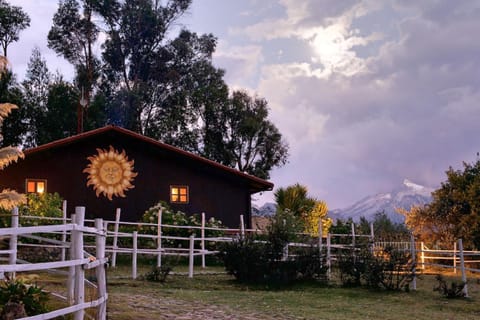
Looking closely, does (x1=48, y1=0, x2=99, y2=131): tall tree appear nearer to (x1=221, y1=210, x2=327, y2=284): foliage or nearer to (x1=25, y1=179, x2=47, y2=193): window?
(x1=25, y1=179, x2=47, y2=193): window

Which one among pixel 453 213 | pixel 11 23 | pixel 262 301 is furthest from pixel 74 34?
pixel 262 301

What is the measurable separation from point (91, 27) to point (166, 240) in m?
28.4

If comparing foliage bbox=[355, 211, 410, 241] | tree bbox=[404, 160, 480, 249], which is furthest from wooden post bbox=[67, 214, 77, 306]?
tree bbox=[404, 160, 480, 249]

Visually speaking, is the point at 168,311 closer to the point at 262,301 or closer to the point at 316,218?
the point at 262,301

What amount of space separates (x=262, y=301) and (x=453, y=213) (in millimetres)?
18472

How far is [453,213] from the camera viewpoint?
28578mm

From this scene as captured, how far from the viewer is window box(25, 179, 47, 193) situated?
2381 cm

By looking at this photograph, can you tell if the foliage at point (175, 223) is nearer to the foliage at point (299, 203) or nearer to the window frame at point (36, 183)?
the window frame at point (36, 183)

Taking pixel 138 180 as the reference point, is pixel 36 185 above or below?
below

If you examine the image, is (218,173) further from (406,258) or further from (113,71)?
(113,71)

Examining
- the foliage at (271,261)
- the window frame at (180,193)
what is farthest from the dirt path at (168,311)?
the window frame at (180,193)

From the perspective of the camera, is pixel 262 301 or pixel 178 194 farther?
pixel 178 194

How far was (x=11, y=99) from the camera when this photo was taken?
3844 centimetres

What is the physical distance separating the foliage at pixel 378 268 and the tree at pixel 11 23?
3380cm
